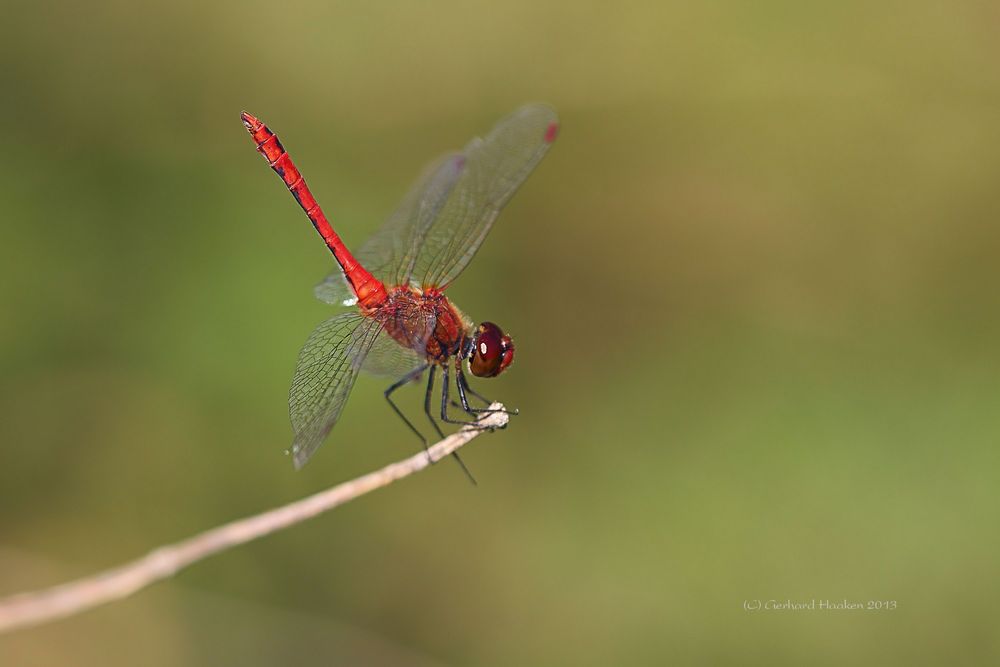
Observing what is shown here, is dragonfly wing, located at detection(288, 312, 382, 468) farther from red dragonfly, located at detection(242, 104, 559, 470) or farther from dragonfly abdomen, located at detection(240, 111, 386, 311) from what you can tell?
dragonfly abdomen, located at detection(240, 111, 386, 311)

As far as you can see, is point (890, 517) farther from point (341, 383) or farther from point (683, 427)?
point (341, 383)

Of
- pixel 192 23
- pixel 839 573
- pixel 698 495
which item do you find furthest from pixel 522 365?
pixel 192 23

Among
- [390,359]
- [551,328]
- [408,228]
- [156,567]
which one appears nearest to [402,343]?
[390,359]

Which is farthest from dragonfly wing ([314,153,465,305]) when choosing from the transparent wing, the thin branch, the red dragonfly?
the thin branch

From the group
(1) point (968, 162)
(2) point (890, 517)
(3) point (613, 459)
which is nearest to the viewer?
(2) point (890, 517)

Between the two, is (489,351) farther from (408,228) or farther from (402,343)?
(408,228)

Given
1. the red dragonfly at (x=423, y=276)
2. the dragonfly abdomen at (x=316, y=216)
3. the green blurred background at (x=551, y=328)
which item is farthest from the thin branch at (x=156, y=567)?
the green blurred background at (x=551, y=328)
